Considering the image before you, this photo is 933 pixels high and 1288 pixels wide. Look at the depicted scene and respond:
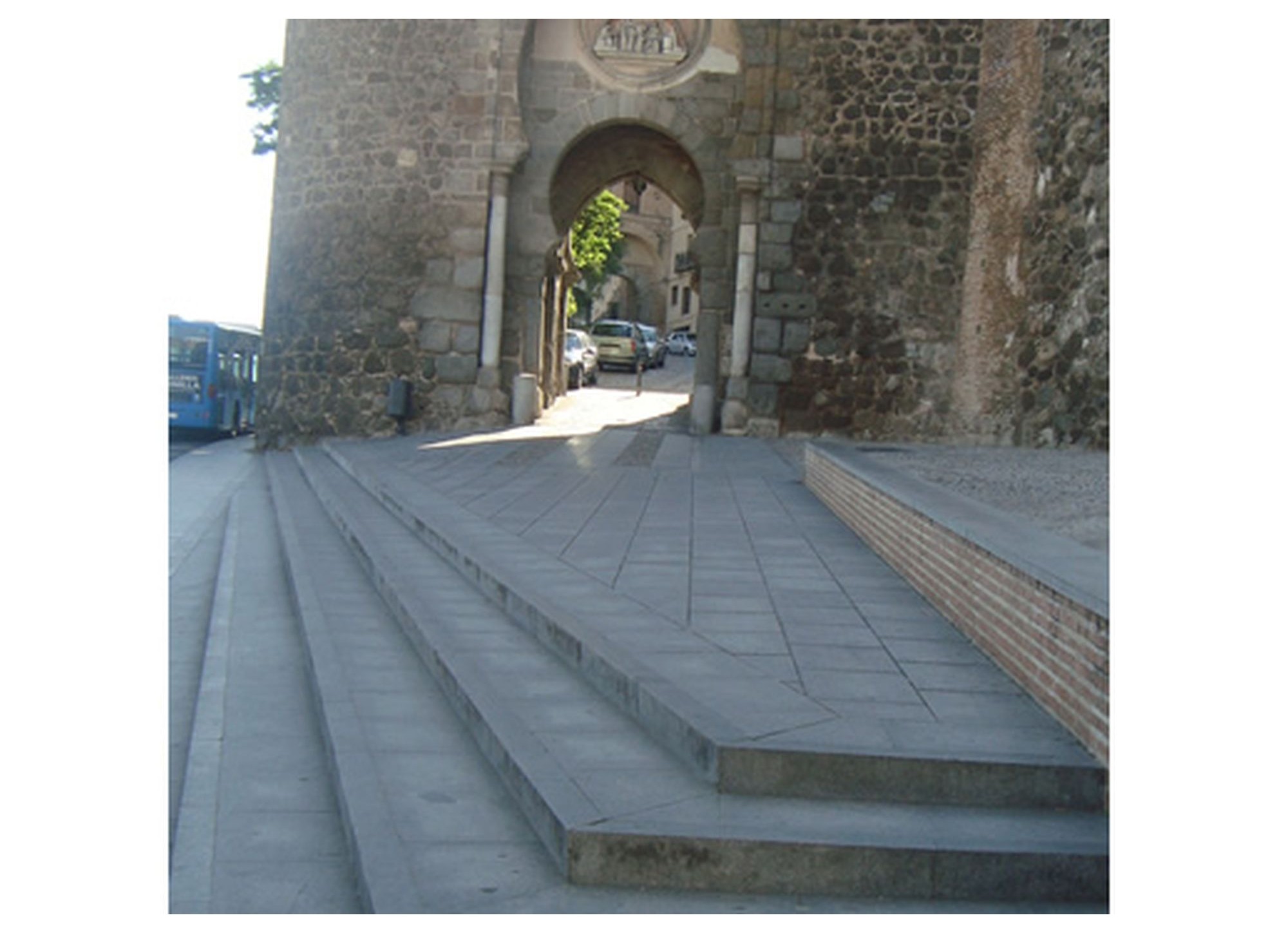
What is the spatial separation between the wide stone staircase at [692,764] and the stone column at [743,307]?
9.26m

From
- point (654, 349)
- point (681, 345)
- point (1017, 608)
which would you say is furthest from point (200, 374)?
point (681, 345)

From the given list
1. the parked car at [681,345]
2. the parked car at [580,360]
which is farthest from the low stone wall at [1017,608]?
the parked car at [681,345]

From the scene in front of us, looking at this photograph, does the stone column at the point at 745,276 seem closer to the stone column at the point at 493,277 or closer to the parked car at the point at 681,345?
the stone column at the point at 493,277

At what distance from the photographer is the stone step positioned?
10.9 feet

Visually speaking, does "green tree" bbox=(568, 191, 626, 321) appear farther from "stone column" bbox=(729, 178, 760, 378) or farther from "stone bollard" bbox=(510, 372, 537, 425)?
"stone column" bbox=(729, 178, 760, 378)

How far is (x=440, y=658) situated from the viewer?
4.62 meters

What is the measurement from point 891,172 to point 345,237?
21.5 feet

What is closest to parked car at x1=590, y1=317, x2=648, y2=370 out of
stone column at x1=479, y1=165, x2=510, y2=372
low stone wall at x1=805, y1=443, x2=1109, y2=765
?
stone column at x1=479, y1=165, x2=510, y2=372

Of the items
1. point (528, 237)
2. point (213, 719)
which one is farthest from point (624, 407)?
point (213, 719)

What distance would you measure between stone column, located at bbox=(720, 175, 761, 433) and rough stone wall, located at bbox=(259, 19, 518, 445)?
2768 millimetres

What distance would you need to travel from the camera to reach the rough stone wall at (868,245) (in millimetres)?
14766

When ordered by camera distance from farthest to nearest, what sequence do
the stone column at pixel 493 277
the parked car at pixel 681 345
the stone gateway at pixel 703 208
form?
the parked car at pixel 681 345, the stone column at pixel 493 277, the stone gateway at pixel 703 208

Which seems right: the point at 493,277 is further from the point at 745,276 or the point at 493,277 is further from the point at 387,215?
the point at 745,276

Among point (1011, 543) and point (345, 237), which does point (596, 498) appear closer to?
point (1011, 543)
